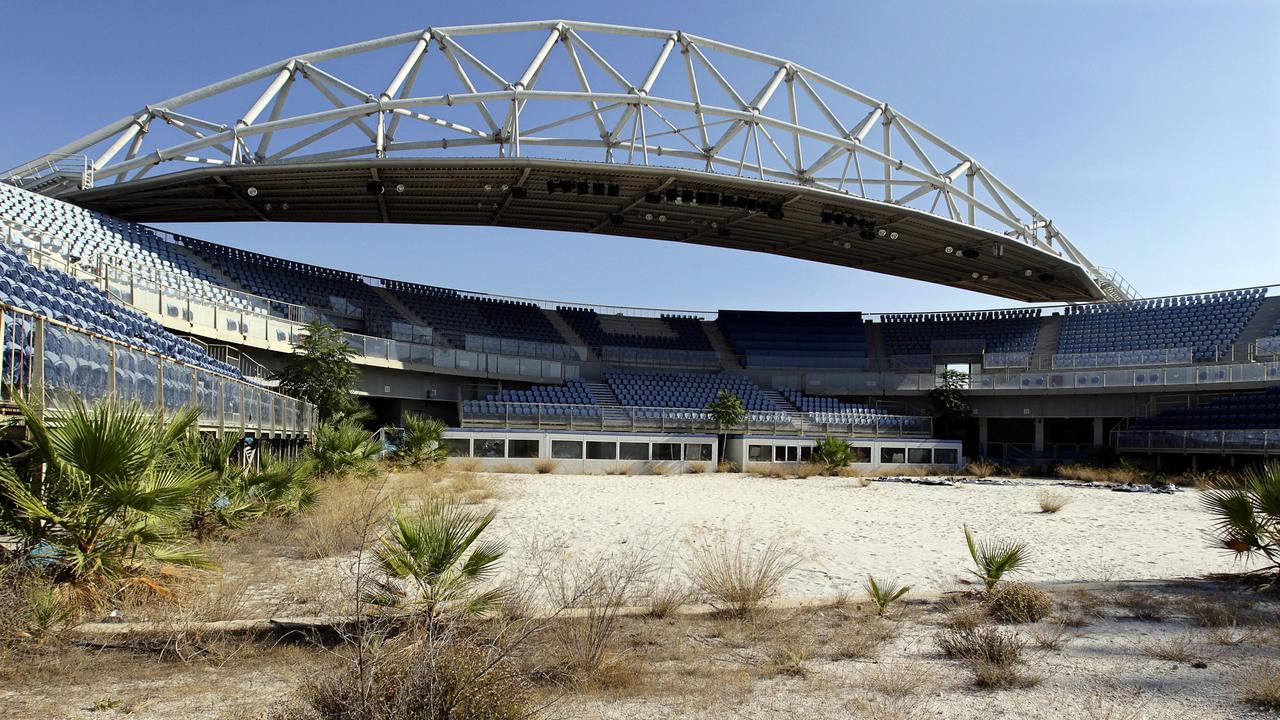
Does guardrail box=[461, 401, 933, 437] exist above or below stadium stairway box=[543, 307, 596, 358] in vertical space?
below

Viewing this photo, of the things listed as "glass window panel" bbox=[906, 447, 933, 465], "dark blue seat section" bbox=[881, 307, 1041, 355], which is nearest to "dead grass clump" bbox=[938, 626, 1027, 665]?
"glass window panel" bbox=[906, 447, 933, 465]

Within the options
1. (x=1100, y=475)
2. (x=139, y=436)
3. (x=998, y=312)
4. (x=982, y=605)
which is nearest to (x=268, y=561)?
(x=139, y=436)

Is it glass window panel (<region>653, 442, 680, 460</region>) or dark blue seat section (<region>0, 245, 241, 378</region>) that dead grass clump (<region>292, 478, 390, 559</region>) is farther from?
glass window panel (<region>653, 442, 680, 460</region>)

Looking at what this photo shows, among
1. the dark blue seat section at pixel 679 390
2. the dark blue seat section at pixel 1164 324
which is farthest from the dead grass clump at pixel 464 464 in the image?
the dark blue seat section at pixel 1164 324

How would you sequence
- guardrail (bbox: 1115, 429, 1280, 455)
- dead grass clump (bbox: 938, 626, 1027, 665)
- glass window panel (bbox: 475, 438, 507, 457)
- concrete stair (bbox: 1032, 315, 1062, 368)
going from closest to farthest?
dead grass clump (bbox: 938, 626, 1027, 665)
guardrail (bbox: 1115, 429, 1280, 455)
glass window panel (bbox: 475, 438, 507, 457)
concrete stair (bbox: 1032, 315, 1062, 368)

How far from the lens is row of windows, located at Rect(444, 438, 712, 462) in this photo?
31719mm

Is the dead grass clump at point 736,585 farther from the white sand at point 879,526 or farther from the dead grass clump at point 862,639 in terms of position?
the dead grass clump at point 862,639

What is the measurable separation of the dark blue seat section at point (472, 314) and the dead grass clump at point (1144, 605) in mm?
34728

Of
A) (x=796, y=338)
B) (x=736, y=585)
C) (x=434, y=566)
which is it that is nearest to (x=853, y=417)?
(x=796, y=338)

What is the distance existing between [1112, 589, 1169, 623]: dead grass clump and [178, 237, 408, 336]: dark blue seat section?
30.6 m

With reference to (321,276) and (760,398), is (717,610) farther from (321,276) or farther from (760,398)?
(321,276)

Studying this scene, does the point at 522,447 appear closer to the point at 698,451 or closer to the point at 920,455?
the point at 698,451

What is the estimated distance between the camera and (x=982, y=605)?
8211mm

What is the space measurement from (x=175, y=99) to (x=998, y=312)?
4579 cm
